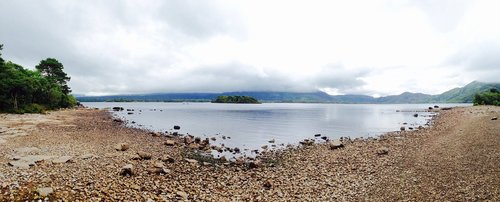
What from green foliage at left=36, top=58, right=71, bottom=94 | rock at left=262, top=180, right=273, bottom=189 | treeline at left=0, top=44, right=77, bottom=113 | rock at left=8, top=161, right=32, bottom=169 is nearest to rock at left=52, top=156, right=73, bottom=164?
rock at left=8, top=161, right=32, bottom=169

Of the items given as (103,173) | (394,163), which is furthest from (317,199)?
(103,173)

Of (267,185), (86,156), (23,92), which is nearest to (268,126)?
(86,156)

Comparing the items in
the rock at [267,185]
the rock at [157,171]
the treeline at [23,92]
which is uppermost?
the treeline at [23,92]

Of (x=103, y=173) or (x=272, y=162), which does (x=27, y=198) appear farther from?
(x=272, y=162)

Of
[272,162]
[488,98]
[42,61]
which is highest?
[42,61]

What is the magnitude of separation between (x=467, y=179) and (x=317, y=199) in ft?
31.3

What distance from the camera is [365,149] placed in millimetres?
31047

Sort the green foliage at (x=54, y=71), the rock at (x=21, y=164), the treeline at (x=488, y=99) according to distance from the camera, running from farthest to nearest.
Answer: the treeline at (x=488, y=99), the green foliage at (x=54, y=71), the rock at (x=21, y=164)

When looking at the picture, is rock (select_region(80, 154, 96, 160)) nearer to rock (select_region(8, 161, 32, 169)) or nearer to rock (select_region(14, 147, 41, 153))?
rock (select_region(8, 161, 32, 169))

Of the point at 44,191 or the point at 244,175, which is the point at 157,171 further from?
the point at 44,191

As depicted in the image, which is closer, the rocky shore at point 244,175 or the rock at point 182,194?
the rocky shore at point 244,175

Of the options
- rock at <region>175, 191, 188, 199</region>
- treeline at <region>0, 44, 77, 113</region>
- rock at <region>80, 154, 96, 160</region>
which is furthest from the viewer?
treeline at <region>0, 44, 77, 113</region>

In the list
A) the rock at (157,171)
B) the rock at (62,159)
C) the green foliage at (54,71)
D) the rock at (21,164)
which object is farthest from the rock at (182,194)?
the green foliage at (54,71)

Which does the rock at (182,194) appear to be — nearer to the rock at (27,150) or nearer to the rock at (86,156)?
the rock at (86,156)
